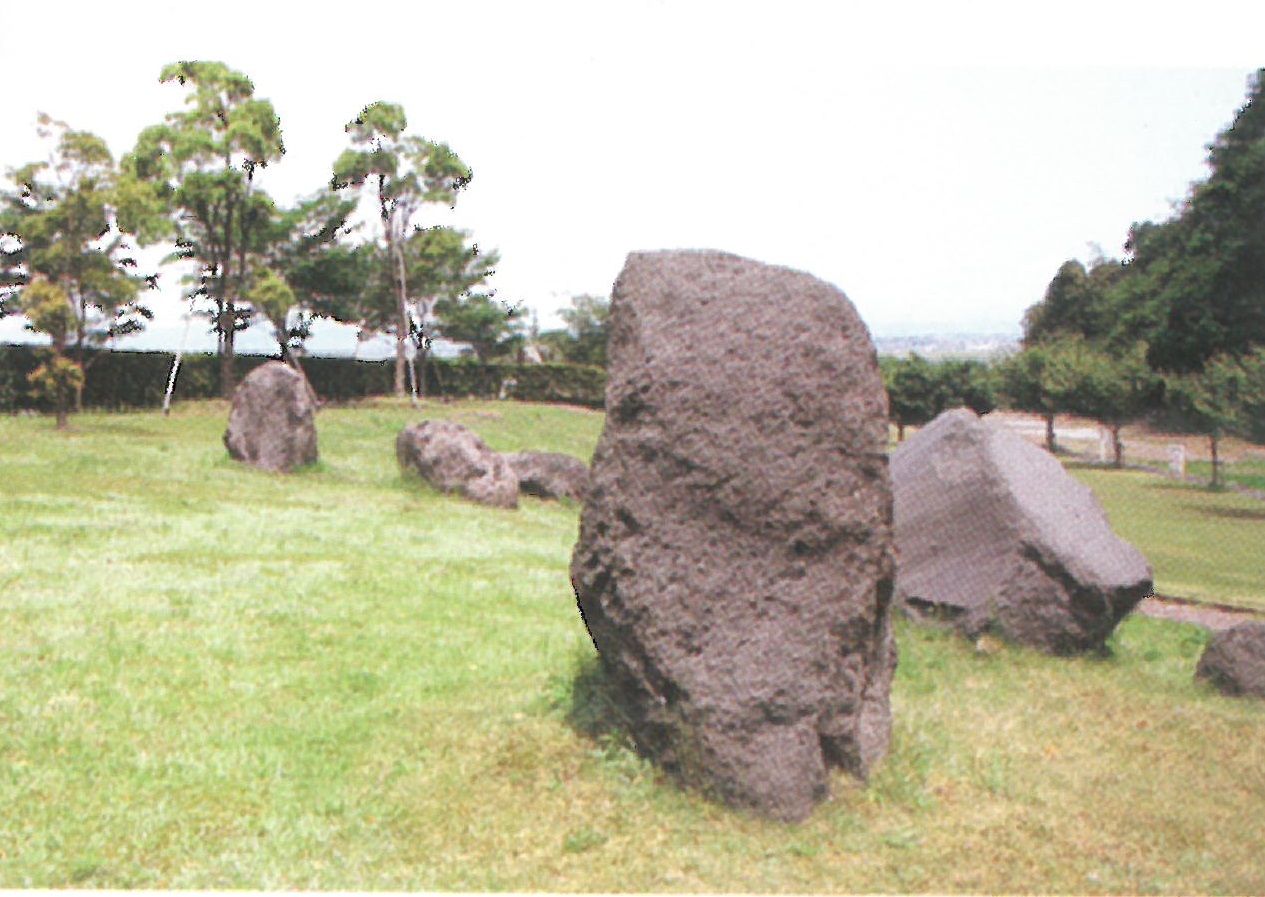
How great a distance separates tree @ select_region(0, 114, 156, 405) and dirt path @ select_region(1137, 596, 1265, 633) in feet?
61.7

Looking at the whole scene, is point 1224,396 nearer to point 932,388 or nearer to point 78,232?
point 932,388

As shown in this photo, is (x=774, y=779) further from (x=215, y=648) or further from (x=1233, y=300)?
(x=1233, y=300)

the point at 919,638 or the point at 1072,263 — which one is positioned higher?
the point at 1072,263

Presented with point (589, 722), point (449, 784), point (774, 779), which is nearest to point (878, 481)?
point (774, 779)

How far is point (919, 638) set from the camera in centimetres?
986

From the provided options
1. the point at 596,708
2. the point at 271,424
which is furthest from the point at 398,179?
the point at 596,708

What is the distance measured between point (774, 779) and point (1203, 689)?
4985 mm

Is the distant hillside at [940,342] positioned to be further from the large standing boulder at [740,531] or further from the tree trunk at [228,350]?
the tree trunk at [228,350]

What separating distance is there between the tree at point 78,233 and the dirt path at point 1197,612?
741 inches

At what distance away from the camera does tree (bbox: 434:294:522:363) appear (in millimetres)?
25125

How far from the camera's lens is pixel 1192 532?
12812mm

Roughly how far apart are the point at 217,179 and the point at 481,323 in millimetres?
7332

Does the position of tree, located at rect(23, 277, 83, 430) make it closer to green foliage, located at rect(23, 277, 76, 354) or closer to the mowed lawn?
green foliage, located at rect(23, 277, 76, 354)

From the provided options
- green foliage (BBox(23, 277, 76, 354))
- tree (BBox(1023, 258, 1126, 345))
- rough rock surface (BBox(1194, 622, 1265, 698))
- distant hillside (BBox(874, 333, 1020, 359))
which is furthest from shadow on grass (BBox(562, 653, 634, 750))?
green foliage (BBox(23, 277, 76, 354))
